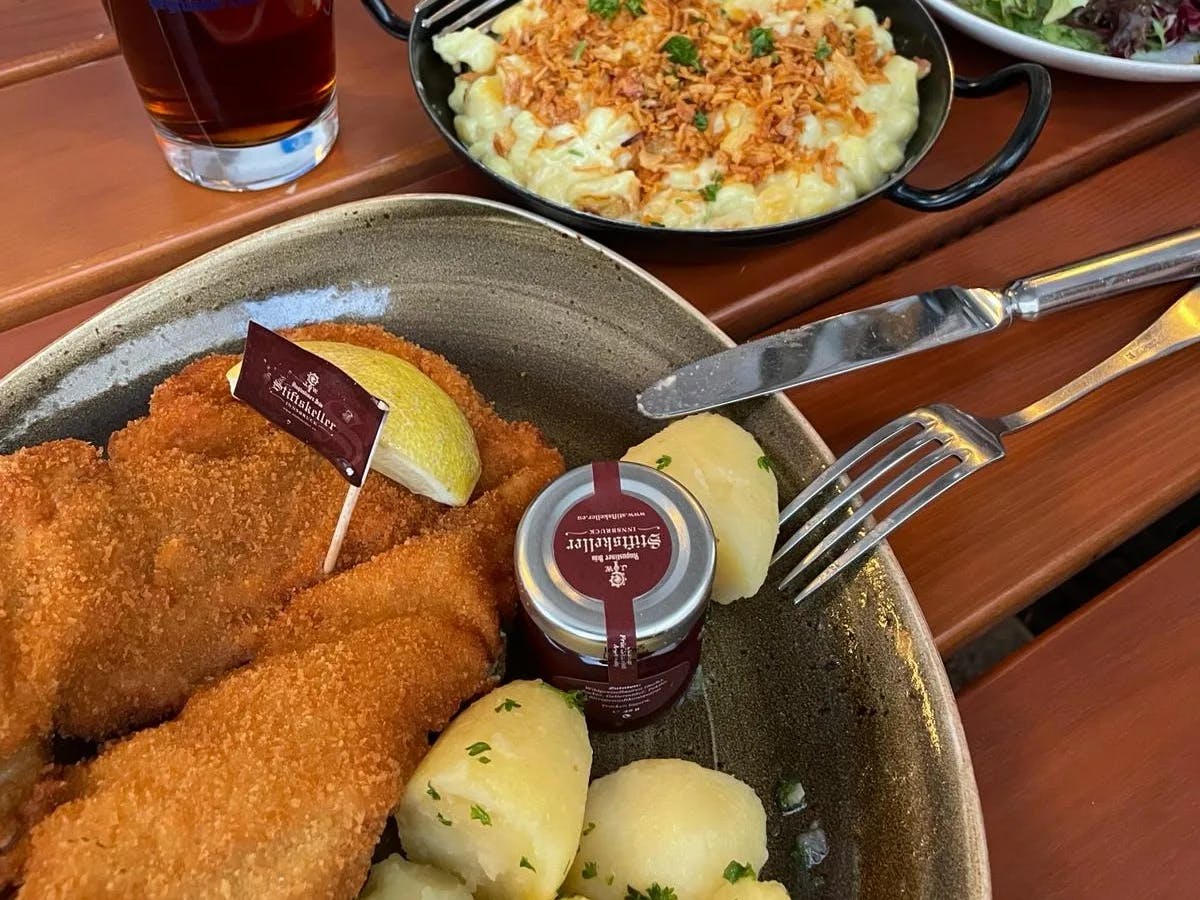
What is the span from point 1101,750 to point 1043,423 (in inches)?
19.8

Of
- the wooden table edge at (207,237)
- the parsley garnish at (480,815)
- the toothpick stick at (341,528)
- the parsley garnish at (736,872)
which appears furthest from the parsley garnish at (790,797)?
the wooden table edge at (207,237)

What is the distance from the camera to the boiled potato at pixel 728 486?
121 cm

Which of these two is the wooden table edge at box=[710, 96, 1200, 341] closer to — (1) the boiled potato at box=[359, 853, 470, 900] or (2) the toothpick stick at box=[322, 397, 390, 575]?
(2) the toothpick stick at box=[322, 397, 390, 575]

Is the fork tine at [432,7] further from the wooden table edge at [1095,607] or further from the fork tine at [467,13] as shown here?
the wooden table edge at [1095,607]

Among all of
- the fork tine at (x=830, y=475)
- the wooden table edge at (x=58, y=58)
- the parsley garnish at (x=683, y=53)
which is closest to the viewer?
the fork tine at (x=830, y=475)

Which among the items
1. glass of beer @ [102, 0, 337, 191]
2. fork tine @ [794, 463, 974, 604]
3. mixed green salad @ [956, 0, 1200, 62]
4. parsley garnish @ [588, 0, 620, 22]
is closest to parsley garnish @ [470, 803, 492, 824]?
fork tine @ [794, 463, 974, 604]

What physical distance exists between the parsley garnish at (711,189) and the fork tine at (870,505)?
1.88 feet

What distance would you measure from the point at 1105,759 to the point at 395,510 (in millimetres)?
952

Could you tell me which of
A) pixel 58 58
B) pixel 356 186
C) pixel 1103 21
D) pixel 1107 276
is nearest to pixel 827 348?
pixel 1107 276

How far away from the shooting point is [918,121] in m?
1.74

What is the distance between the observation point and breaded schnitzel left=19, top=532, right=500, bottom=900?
0.93 meters

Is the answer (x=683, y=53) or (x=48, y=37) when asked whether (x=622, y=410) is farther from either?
(x=48, y=37)

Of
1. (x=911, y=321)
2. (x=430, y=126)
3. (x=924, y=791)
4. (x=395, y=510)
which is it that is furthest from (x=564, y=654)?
(x=430, y=126)

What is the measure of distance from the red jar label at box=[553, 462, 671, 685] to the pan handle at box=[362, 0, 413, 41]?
1.02m
